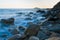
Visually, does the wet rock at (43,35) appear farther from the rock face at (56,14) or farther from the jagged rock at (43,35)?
the rock face at (56,14)

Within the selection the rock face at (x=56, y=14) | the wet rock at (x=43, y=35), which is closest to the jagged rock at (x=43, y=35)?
the wet rock at (x=43, y=35)

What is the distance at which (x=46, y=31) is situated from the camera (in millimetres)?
8797

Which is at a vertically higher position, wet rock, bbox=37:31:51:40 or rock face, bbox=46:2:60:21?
wet rock, bbox=37:31:51:40

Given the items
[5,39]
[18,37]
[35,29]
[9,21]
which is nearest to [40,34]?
[35,29]

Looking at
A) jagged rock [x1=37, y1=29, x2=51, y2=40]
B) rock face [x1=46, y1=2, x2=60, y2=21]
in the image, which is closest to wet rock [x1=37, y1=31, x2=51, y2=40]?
jagged rock [x1=37, y1=29, x2=51, y2=40]

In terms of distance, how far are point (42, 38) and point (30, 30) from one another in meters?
1.46

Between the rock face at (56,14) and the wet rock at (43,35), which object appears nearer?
the wet rock at (43,35)

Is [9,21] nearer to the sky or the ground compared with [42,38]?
nearer to the ground

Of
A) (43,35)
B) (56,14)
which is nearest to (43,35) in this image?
(43,35)

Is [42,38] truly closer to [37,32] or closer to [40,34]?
[40,34]

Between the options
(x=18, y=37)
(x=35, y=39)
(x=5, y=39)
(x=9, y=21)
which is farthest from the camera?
(x=9, y=21)

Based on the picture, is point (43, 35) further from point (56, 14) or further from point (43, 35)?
point (56, 14)

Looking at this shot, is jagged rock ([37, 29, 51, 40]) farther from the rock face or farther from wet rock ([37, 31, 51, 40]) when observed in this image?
the rock face

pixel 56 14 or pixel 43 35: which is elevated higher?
pixel 43 35
